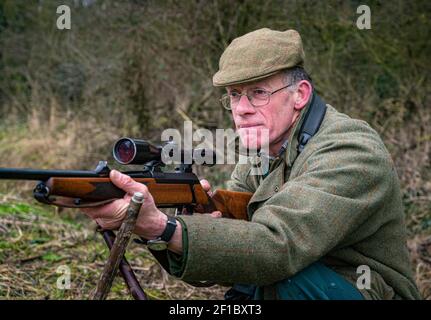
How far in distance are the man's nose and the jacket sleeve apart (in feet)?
1.67

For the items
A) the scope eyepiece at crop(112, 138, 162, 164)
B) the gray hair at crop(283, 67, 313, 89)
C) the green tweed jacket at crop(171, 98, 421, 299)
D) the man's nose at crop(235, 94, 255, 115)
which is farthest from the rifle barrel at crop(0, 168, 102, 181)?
the gray hair at crop(283, 67, 313, 89)

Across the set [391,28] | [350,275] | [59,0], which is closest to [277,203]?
[350,275]

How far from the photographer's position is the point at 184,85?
9.83m

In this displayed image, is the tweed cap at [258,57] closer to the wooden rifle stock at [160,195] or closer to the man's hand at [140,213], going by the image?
the wooden rifle stock at [160,195]

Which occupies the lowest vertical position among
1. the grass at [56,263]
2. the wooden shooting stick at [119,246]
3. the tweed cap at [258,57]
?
the grass at [56,263]

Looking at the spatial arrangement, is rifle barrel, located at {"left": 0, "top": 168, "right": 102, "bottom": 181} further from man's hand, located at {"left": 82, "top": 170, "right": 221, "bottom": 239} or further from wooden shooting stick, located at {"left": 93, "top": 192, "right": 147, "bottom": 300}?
wooden shooting stick, located at {"left": 93, "top": 192, "right": 147, "bottom": 300}

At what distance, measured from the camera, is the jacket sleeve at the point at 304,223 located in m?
2.80

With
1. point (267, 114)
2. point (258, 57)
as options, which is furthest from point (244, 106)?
point (258, 57)

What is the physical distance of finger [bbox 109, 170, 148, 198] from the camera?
2672mm

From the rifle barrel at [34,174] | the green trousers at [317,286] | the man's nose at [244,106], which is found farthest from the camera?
the man's nose at [244,106]

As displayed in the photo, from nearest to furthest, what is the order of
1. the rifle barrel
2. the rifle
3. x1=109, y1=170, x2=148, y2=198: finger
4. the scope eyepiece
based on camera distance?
the rifle barrel → the rifle → x1=109, y1=170, x2=148, y2=198: finger → the scope eyepiece

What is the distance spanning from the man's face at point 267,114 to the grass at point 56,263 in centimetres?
218

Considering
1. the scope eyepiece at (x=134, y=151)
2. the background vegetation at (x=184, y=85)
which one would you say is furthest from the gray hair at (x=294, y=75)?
the background vegetation at (x=184, y=85)

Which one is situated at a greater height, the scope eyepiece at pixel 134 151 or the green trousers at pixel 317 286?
the scope eyepiece at pixel 134 151
